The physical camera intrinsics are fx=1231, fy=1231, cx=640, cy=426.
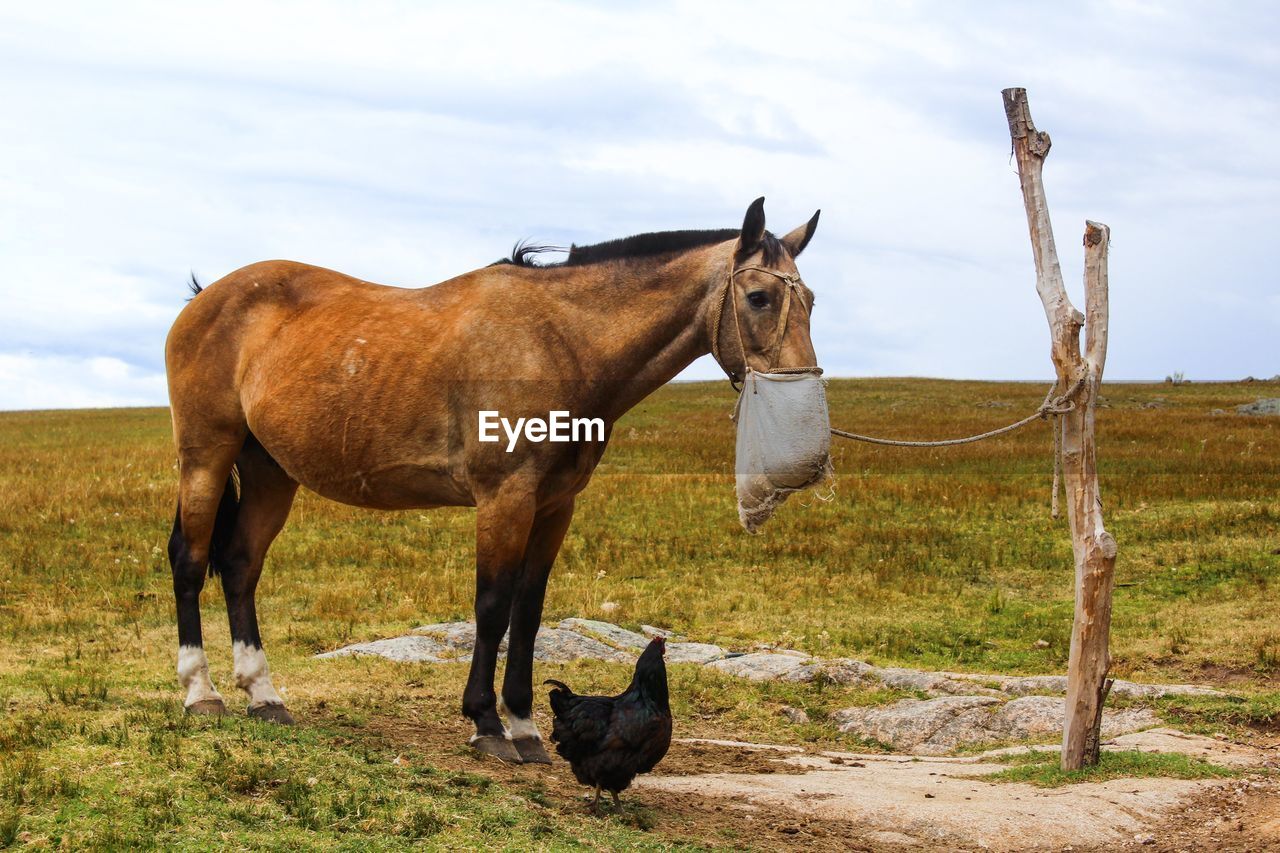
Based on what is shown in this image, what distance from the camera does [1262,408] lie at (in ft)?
145

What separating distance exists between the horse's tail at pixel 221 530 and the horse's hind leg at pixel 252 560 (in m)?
0.03

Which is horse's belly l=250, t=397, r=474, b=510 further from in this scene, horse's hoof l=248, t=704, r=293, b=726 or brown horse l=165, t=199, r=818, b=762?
horse's hoof l=248, t=704, r=293, b=726

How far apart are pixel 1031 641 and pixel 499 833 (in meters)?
10.2

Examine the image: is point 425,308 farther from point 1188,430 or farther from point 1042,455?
point 1188,430

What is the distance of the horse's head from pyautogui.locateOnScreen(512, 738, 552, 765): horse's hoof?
2872 mm

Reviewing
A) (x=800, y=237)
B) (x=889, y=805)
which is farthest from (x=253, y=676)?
(x=800, y=237)

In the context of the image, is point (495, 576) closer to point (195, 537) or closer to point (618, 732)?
point (618, 732)

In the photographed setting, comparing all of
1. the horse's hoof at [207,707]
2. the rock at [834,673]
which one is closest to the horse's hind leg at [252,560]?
the horse's hoof at [207,707]

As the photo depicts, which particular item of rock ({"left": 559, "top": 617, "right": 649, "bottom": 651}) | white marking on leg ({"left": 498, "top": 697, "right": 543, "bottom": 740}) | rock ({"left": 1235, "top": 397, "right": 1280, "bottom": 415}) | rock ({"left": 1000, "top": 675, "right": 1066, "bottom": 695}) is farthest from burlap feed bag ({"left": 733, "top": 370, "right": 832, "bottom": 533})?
rock ({"left": 1235, "top": 397, "right": 1280, "bottom": 415})

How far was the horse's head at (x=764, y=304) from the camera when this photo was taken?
729 cm

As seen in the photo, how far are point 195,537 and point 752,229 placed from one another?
472cm

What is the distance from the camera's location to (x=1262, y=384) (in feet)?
207

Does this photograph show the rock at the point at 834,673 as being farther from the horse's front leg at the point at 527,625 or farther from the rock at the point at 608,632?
the horse's front leg at the point at 527,625

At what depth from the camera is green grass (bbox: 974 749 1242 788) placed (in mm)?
8727
